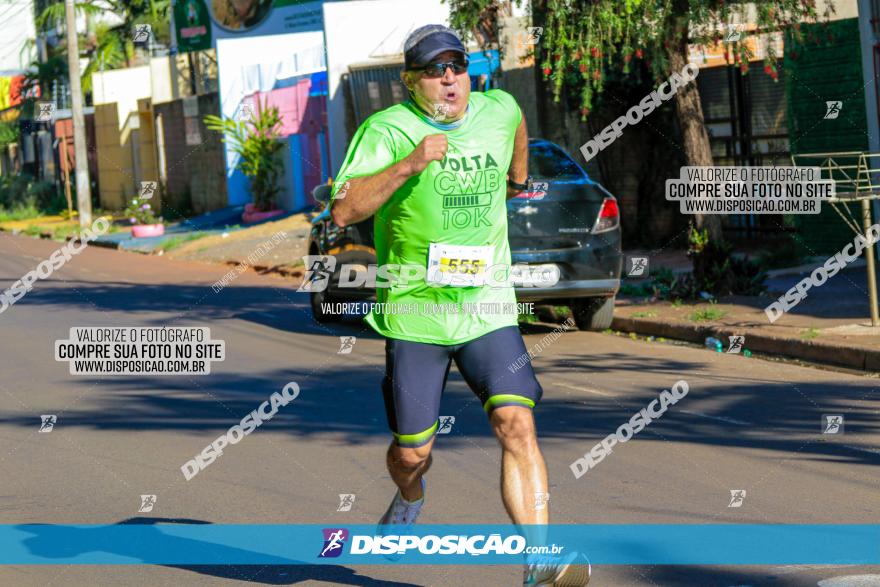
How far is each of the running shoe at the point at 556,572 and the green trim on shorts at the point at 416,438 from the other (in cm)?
62

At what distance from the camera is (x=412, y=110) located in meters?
4.81

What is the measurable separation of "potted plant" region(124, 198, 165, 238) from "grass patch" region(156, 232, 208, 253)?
2.26 meters

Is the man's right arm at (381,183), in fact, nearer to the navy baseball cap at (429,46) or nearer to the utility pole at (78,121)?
the navy baseball cap at (429,46)

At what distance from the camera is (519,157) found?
511 cm

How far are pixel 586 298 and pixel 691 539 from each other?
7127mm

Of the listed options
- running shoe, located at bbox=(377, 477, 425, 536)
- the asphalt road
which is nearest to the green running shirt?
running shoe, located at bbox=(377, 477, 425, 536)

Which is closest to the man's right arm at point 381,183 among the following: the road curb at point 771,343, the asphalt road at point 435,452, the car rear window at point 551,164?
the asphalt road at point 435,452


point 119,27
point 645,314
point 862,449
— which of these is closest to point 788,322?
point 645,314

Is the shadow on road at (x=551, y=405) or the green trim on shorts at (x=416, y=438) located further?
the shadow on road at (x=551, y=405)

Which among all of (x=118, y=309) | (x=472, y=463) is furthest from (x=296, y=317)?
(x=472, y=463)

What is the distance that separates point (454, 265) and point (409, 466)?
0.79 meters

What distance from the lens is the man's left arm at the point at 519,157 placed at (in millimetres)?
5066

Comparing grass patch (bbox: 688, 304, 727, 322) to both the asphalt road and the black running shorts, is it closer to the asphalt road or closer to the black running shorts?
the asphalt road

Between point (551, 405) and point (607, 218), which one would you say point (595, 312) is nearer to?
point (607, 218)
